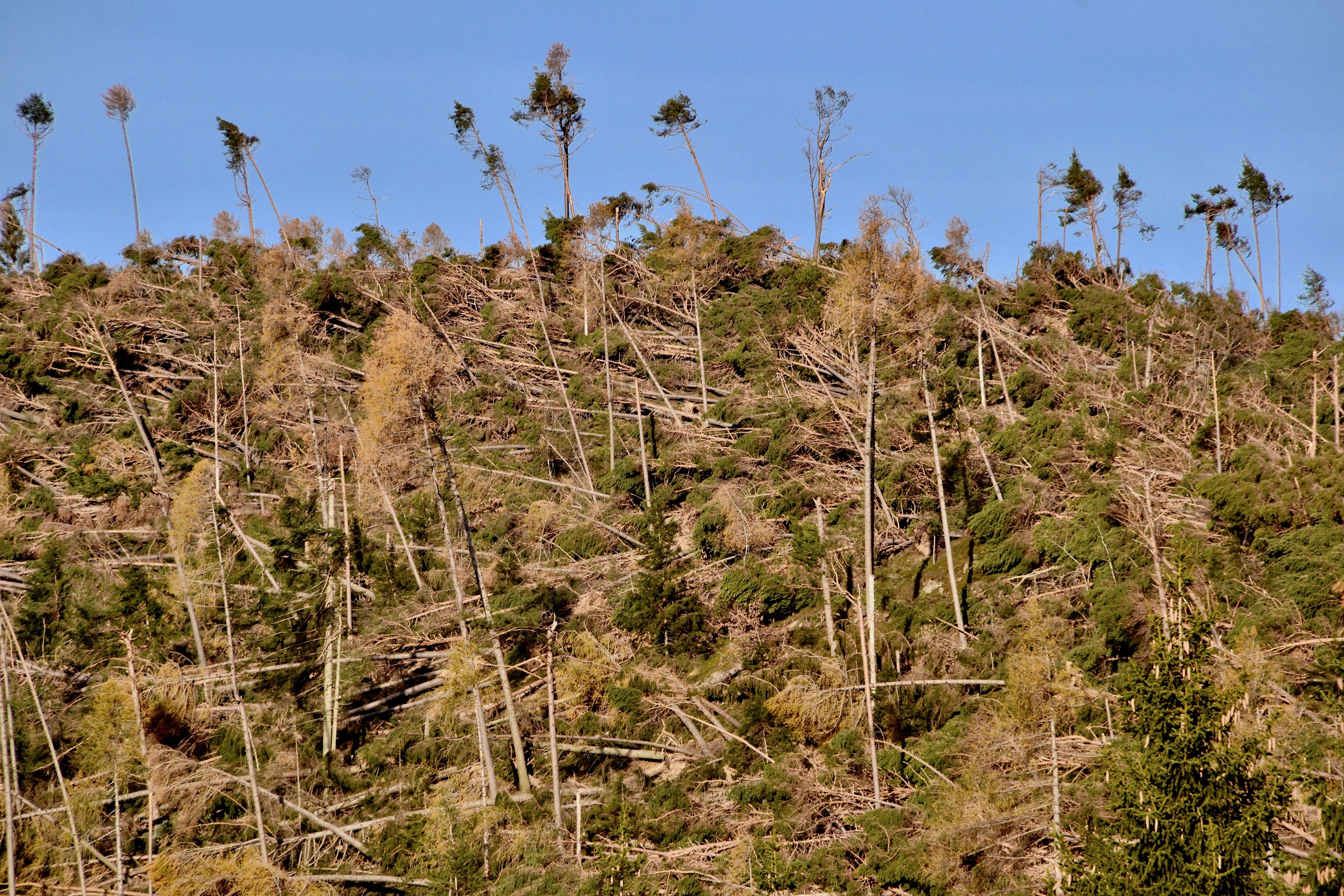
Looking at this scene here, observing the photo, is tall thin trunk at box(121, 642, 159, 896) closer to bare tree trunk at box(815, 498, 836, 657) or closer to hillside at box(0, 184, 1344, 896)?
hillside at box(0, 184, 1344, 896)


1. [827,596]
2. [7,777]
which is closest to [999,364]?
[827,596]

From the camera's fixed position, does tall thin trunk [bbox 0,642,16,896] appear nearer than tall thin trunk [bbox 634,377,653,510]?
Yes

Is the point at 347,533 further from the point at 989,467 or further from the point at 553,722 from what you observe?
the point at 989,467

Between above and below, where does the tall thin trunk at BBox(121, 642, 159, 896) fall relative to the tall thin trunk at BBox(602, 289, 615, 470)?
below

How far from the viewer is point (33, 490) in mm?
28297

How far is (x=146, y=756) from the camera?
1908 cm

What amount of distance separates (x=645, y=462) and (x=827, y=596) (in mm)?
7142

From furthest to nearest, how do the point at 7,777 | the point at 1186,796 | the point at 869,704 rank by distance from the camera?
the point at 7,777 < the point at 869,704 < the point at 1186,796

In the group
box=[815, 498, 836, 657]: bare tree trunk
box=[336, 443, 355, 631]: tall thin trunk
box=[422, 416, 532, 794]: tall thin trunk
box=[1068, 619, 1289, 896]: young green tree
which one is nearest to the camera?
box=[1068, 619, 1289, 896]: young green tree

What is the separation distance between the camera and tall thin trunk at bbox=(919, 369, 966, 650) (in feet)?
58.6

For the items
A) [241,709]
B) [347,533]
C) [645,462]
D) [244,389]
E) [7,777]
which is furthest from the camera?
[244,389]

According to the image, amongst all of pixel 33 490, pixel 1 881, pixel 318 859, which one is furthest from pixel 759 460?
pixel 33 490

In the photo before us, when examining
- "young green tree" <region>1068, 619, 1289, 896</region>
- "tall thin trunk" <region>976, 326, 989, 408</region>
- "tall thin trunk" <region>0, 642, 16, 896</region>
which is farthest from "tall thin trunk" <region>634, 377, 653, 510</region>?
"tall thin trunk" <region>0, 642, 16, 896</region>

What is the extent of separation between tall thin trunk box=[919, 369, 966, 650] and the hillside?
0.49 ft
